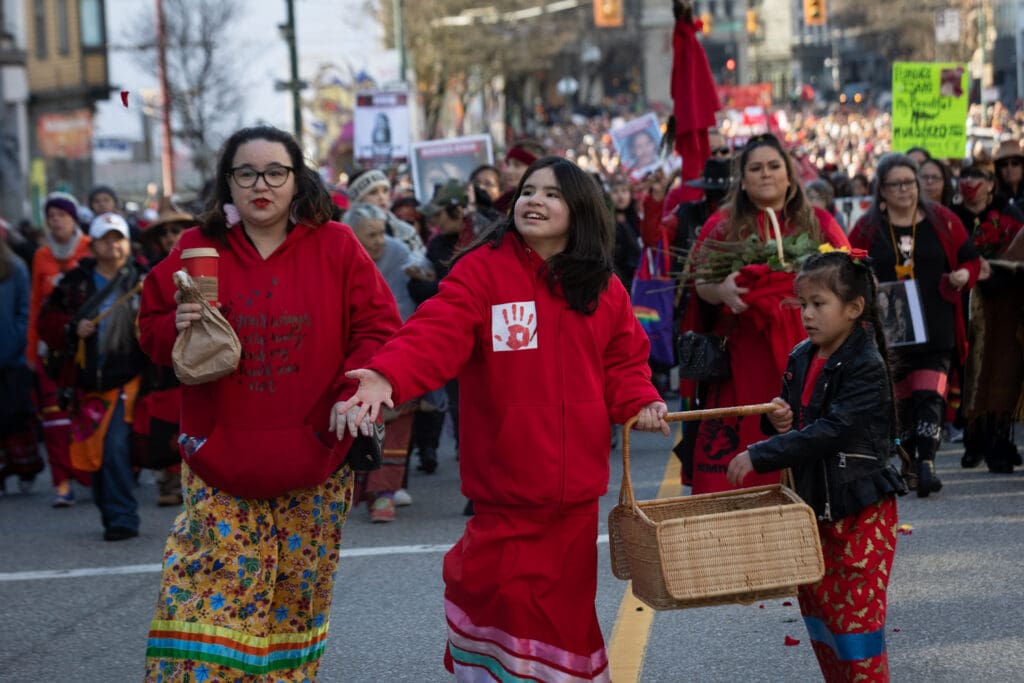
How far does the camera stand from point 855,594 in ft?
15.8

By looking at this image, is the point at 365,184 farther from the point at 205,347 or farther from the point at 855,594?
the point at 855,594

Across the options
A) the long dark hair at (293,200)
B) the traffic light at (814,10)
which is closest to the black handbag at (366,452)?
the long dark hair at (293,200)

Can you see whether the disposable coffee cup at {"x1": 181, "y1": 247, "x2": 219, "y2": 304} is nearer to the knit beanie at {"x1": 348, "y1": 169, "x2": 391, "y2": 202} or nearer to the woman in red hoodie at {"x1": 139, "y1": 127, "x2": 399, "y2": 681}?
the woman in red hoodie at {"x1": 139, "y1": 127, "x2": 399, "y2": 681}

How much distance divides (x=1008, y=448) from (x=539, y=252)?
19.0 ft

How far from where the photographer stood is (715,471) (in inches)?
257

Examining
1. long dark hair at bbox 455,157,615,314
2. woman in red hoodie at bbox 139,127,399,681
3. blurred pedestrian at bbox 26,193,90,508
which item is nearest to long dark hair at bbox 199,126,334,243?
woman in red hoodie at bbox 139,127,399,681

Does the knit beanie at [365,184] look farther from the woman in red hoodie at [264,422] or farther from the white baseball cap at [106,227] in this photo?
the woman in red hoodie at [264,422]

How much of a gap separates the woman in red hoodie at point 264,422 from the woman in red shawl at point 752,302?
1.92m

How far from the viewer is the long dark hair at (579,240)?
462cm

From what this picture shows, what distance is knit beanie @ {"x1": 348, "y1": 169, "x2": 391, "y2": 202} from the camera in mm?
11195

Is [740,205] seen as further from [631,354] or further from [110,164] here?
[110,164]

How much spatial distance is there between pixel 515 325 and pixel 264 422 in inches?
32.9

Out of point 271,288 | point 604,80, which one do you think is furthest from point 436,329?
point 604,80

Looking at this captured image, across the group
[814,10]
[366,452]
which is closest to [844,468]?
[366,452]
